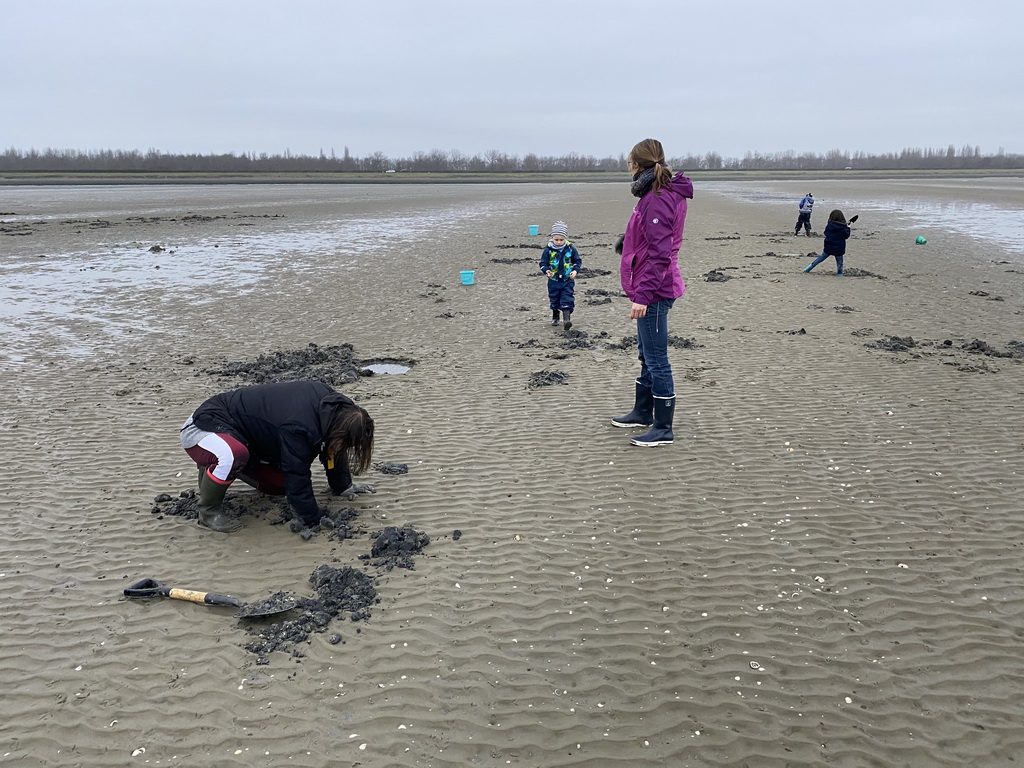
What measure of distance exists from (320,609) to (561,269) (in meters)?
8.31

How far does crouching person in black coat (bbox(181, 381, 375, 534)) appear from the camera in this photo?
5270 mm

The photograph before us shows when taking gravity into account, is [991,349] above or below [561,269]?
below

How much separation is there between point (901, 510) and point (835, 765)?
2.98 m

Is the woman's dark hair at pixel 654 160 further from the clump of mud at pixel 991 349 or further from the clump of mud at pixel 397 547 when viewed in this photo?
the clump of mud at pixel 991 349

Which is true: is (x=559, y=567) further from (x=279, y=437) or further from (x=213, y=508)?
(x=213, y=508)

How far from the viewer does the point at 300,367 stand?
404 inches

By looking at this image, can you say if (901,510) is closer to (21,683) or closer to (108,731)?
(108,731)

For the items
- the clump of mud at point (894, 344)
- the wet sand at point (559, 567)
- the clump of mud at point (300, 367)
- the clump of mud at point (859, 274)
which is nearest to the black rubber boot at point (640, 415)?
the wet sand at point (559, 567)

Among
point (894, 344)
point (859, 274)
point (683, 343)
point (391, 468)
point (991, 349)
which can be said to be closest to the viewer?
point (391, 468)

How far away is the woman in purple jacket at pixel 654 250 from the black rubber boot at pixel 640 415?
0.60 meters

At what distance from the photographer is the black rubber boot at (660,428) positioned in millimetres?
7113

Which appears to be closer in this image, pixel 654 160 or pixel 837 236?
pixel 654 160

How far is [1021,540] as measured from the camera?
18.0 ft

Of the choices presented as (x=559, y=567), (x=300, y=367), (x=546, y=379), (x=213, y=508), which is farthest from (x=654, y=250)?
(x=300, y=367)
